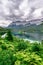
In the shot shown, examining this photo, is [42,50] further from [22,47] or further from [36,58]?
[36,58]

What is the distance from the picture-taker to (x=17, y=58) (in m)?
10.7

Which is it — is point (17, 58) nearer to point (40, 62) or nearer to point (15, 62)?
point (15, 62)

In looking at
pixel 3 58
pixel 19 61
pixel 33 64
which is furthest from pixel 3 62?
pixel 33 64

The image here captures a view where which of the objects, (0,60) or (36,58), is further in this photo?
(36,58)

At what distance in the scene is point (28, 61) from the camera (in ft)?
34.3

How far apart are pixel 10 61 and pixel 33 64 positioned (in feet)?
4.37

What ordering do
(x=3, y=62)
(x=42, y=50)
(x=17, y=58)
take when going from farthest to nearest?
(x=42, y=50), (x=17, y=58), (x=3, y=62)

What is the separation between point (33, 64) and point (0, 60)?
1.85 m

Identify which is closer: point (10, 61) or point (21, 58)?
point (10, 61)

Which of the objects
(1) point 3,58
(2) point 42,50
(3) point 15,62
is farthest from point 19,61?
(2) point 42,50

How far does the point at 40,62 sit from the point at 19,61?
4.82 feet

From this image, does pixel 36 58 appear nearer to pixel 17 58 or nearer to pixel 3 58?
pixel 17 58

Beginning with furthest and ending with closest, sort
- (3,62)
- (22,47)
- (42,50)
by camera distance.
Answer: (22,47) < (42,50) < (3,62)

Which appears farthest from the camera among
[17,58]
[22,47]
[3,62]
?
[22,47]
